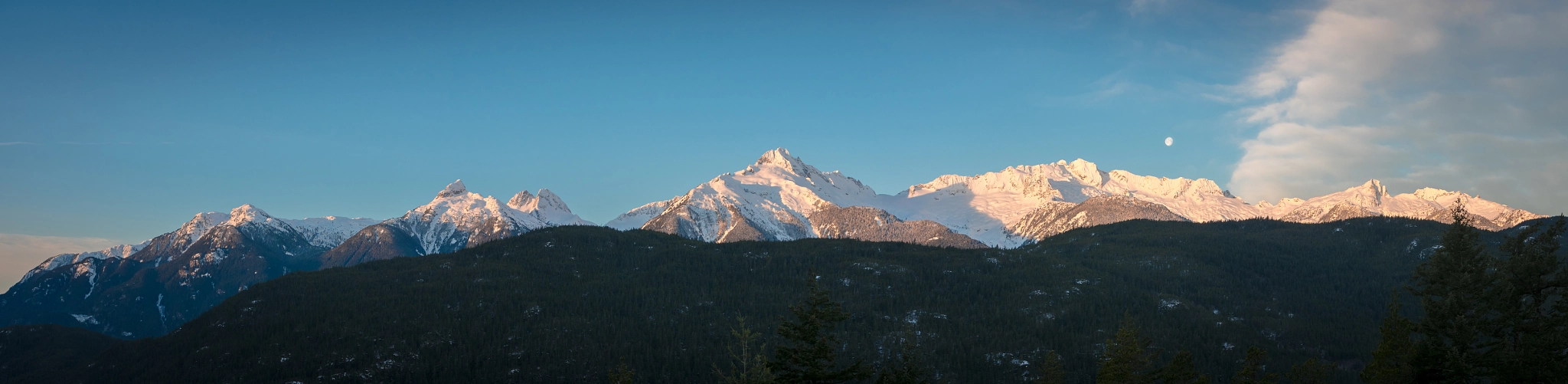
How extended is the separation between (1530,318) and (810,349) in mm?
48179

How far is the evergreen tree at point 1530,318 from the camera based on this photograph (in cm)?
6112

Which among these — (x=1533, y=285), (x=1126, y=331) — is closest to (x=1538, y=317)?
(x=1533, y=285)

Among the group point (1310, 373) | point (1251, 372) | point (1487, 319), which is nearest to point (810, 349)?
point (1251, 372)

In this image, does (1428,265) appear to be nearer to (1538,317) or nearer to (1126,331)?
(1538,317)

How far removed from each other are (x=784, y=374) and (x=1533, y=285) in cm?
5032

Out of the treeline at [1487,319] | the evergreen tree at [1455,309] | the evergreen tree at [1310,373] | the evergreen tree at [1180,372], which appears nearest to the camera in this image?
the treeline at [1487,319]

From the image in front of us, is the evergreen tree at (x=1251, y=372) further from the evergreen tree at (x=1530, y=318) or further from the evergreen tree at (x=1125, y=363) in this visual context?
the evergreen tree at (x=1530, y=318)

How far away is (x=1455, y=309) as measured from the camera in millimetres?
64125

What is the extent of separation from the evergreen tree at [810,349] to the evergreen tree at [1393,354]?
3819 cm

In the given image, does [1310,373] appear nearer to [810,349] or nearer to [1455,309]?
[1455,309]

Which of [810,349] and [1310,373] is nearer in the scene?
[810,349]

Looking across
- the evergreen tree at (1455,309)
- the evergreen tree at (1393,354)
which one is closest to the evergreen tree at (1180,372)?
the evergreen tree at (1393,354)

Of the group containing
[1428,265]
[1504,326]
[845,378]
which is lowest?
[845,378]

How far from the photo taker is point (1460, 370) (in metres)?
63.8
